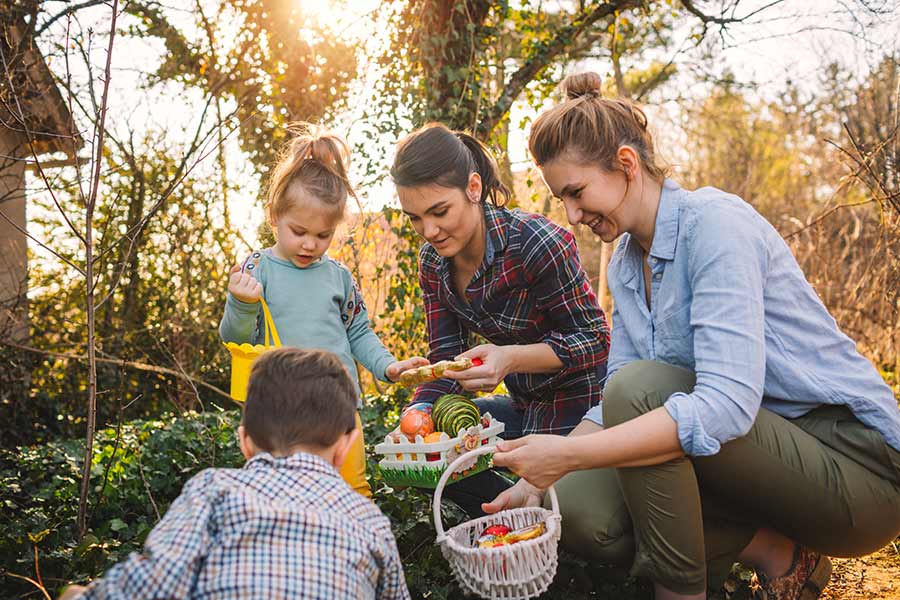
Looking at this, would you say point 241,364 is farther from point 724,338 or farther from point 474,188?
point 724,338

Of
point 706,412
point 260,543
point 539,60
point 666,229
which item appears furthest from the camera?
point 539,60

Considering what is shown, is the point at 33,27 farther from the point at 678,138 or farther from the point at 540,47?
the point at 678,138

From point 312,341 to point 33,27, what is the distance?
3705 millimetres

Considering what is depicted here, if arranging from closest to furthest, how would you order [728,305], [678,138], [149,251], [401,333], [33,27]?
1. [728,305]
2. [33,27]
3. [401,333]
4. [149,251]
5. [678,138]

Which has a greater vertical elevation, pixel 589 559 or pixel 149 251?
pixel 149 251

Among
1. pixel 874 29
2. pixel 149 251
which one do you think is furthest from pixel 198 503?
pixel 874 29

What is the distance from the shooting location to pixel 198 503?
143 centimetres

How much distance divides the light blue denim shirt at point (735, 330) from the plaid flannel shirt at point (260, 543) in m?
0.79

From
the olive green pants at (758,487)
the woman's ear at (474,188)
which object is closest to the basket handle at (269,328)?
the woman's ear at (474,188)

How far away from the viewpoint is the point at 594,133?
2148mm

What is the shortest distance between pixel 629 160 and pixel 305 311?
3.84 ft

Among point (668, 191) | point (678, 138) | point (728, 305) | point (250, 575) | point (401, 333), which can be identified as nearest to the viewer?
point (250, 575)

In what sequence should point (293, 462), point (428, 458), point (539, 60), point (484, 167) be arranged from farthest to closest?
point (539, 60) < point (484, 167) < point (428, 458) < point (293, 462)

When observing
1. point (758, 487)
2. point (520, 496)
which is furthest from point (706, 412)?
point (520, 496)
